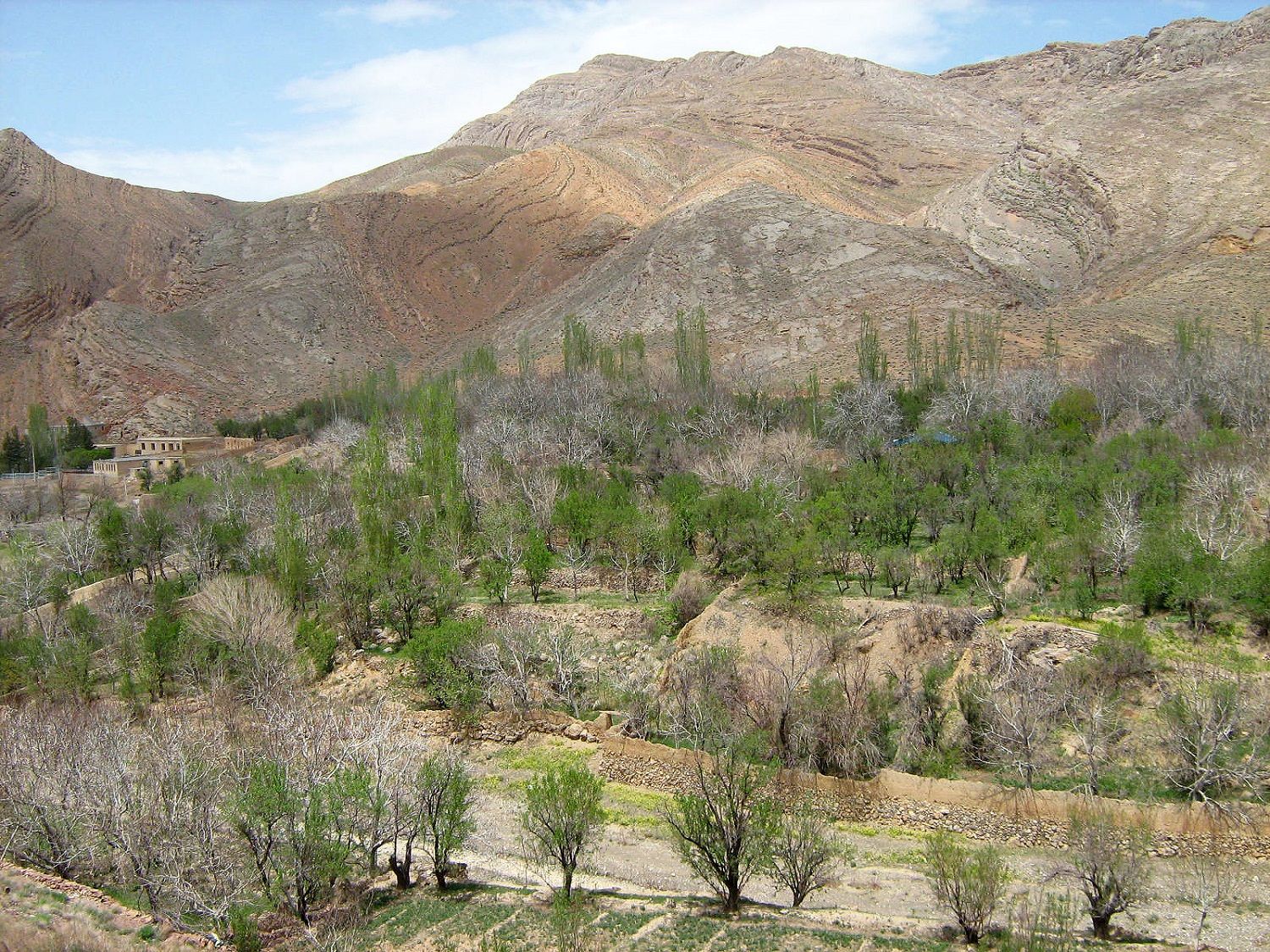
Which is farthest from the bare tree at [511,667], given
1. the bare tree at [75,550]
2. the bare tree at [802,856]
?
the bare tree at [75,550]

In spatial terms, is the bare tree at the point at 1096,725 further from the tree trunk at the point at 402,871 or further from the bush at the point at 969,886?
the tree trunk at the point at 402,871

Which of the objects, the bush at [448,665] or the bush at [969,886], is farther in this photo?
the bush at [448,665]

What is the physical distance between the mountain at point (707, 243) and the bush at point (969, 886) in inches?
1775

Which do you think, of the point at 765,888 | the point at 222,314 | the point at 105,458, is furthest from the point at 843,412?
the point at 222,314

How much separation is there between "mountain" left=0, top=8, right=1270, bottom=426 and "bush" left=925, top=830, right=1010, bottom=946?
4509 centimetres

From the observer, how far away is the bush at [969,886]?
13.5 meters

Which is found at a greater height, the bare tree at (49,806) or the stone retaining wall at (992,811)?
the bare tree at (49,806)

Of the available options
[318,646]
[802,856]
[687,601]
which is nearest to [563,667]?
[687,601]

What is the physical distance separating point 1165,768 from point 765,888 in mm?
6876

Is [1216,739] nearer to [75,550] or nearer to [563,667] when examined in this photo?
[563,667]

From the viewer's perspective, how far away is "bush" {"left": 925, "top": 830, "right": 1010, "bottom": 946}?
13.5 meters

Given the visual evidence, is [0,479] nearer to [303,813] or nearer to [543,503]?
[543,503]

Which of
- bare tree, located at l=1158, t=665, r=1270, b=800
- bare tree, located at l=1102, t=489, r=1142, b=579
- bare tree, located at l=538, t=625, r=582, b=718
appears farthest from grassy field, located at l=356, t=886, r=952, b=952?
bare tree, located at l=1102, t=489, r=1142, b=579

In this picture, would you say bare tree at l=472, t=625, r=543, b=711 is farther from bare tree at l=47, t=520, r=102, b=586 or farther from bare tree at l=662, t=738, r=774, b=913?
bare tree at l=47, t=520, r=102, b=586
